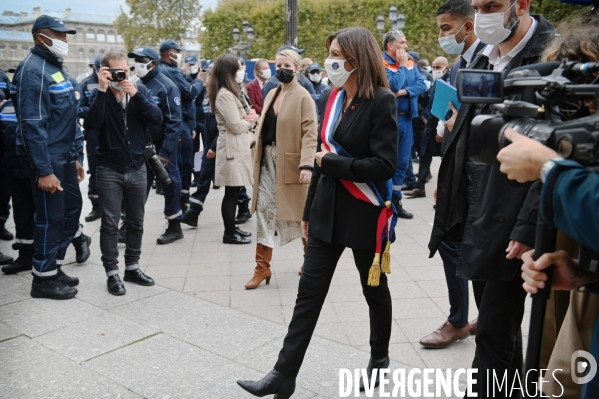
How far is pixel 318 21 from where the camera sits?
100.0 ft

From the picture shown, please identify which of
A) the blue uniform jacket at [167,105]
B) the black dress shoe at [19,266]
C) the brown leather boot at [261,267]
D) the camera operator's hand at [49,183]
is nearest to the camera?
the camera operator's hand at [49,183]

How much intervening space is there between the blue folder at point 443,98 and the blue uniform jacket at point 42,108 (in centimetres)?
318

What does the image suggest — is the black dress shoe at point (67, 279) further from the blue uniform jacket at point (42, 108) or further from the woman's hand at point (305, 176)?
the woman's hand at point (305, 176)

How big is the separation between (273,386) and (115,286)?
97.9 inches

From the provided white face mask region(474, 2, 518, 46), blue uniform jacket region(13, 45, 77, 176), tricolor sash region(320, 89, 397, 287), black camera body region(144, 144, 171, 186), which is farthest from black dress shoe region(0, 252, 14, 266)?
white face mask region(474, 2, 518, 46)

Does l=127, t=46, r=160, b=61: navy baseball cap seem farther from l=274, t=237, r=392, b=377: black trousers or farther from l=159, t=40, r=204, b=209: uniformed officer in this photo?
l=274, t=237, r=392, b=377: black trousers

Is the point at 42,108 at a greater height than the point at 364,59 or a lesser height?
lesser

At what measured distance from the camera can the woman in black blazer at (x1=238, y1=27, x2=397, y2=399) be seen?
3.16m

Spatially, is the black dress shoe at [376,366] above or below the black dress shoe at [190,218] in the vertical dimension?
above

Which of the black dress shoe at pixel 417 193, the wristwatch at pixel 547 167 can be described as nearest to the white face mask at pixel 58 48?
the wristwatch at pixel 547 167

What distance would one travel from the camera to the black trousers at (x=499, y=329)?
8.46 ft

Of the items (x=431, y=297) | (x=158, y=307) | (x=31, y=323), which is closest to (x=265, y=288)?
(x=158, y=307)

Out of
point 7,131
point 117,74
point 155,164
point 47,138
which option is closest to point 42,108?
point 47,138

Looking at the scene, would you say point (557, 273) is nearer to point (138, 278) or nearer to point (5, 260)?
point (138, 278)
